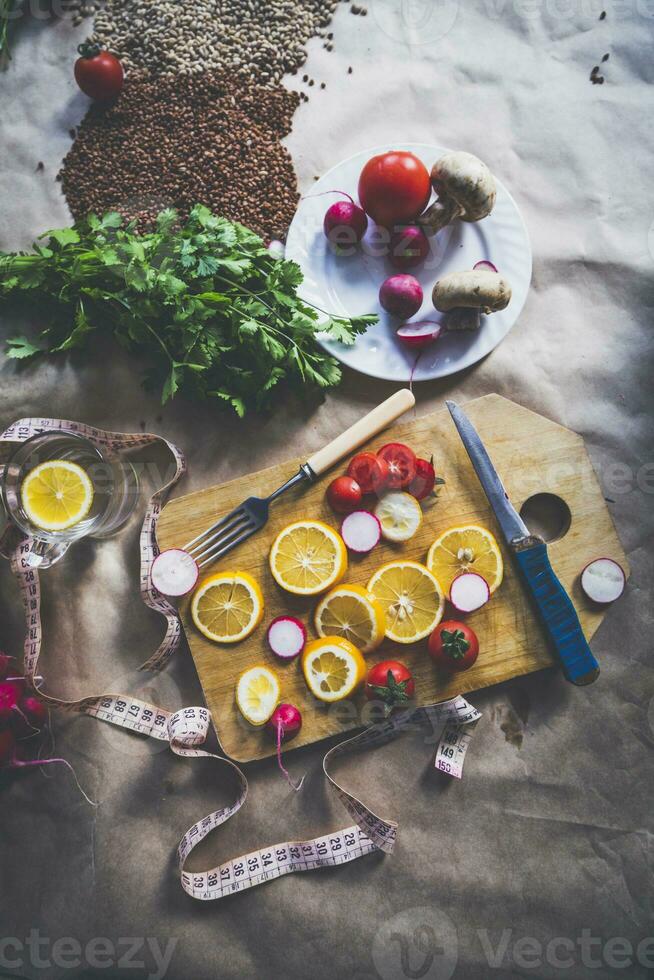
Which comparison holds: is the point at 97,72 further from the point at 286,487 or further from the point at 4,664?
the point at 4,664

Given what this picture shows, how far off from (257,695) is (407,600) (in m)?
0.92

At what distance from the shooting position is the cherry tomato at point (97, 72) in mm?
3758

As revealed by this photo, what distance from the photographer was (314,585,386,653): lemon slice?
10.8 feet

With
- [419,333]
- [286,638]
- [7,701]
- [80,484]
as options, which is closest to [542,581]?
[286,638]

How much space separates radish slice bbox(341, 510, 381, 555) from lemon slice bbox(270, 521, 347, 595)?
7 cm

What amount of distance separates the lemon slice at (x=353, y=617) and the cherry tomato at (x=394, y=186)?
2.05 meters

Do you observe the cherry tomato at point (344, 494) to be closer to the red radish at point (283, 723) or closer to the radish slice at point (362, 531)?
the radish slice at point (362, 531)

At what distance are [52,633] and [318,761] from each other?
1.66 metres

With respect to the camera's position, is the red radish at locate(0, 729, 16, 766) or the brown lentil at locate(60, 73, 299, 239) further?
the brown lentil at locate(60, 73, 299, 239)

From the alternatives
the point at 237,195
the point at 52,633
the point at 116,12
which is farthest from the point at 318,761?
the point at 116,12

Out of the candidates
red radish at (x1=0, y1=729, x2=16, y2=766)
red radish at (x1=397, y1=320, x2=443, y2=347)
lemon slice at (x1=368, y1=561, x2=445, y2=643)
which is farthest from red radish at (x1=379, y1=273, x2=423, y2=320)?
red radish at (x1=0, y1=729, x2=16, y2=766)

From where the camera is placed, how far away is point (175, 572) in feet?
11.3

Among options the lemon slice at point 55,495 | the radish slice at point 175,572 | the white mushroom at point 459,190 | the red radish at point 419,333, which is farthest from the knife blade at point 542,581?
the lemon slice at point 55,495

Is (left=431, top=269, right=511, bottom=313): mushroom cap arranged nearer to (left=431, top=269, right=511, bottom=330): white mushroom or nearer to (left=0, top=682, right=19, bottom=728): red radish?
(left=431, top=269, right=511, bottom=330): white mushroom
